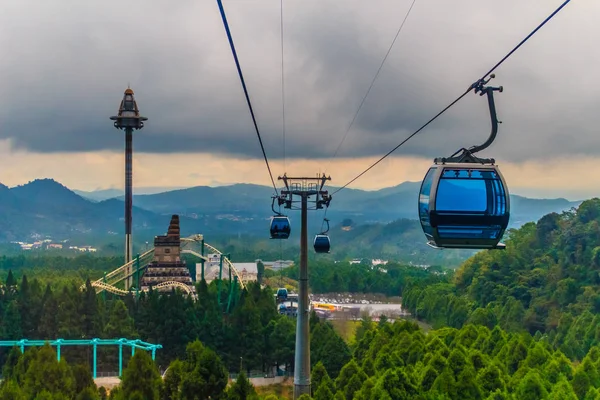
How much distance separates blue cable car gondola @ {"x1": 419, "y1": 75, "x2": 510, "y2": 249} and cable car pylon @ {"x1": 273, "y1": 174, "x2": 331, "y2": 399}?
11.4m

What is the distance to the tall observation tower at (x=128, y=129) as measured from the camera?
64750mm

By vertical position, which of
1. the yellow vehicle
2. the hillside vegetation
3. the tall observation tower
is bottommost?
the yellow vehicle

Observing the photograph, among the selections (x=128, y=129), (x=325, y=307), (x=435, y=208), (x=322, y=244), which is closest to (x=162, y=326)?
(x=322, y=244)

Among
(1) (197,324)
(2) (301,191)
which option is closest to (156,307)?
(1) (197,324)

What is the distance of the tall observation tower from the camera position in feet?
212

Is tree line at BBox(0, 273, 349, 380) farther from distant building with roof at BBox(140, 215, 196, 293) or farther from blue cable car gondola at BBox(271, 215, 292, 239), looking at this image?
blue cable car gondola at BBox(271, 215, 292, 239)

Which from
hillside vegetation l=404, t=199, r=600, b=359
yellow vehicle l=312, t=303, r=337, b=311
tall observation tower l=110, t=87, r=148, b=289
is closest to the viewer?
hillside vegetation l=404, t=199, r=600, b=359

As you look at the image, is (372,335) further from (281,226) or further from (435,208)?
(435,208)

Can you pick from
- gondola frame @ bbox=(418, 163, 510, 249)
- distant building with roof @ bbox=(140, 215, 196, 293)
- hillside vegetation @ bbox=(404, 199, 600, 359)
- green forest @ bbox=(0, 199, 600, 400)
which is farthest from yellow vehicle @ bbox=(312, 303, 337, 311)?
gondola frame @ bbox=(418, 163, 510, 249)

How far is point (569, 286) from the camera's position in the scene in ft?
205

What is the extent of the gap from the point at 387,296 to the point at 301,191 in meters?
67.8

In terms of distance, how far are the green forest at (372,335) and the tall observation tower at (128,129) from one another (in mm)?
6412

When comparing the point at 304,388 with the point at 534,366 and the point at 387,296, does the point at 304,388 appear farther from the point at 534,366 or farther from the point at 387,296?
the point at 387,296

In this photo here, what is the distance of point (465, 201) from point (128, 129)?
2230 inches
